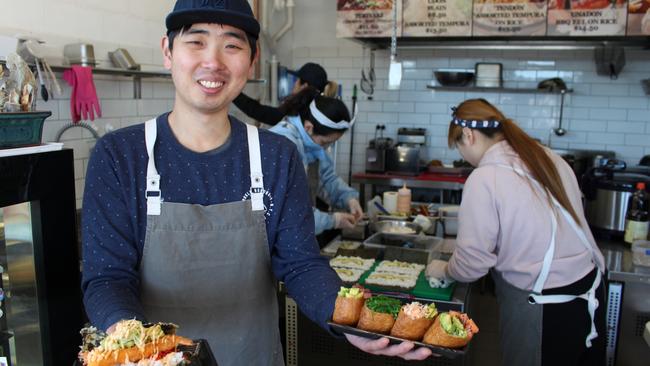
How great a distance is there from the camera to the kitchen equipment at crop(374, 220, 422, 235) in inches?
137

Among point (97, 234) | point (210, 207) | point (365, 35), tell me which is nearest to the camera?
point (97, 234)

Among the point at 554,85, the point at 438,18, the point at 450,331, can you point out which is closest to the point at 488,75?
the point at 554,85

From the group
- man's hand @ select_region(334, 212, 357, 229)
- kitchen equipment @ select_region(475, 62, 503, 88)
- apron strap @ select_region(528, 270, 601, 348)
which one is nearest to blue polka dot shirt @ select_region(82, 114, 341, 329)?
apron strap @ select_region(528, 270, 601, 348)

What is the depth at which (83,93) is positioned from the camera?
3.13 meters

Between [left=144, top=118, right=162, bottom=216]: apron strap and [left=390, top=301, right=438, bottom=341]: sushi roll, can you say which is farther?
[left=144, top=118, right=162, bottom=216]: apron strap

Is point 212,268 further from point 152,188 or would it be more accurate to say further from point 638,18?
point 638,18

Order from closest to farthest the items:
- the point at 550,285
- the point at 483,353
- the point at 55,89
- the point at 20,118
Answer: the point at 20,118 < the point at 550,285 < the point at 55,89 < the point at 483,353

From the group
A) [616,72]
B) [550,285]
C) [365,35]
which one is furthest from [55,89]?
[616,72]

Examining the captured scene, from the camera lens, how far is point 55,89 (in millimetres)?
3047

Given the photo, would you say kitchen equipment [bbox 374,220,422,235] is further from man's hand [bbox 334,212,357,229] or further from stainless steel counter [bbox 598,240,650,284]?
stainless steel counter [bbox 598,240,650,284]

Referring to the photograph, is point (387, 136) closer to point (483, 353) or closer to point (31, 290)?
point (483, 353)

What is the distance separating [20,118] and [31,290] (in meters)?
0.59

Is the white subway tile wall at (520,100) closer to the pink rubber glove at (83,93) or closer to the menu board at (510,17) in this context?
the menu board at (510,17)

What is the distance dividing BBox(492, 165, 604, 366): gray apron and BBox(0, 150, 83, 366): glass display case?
186cm
